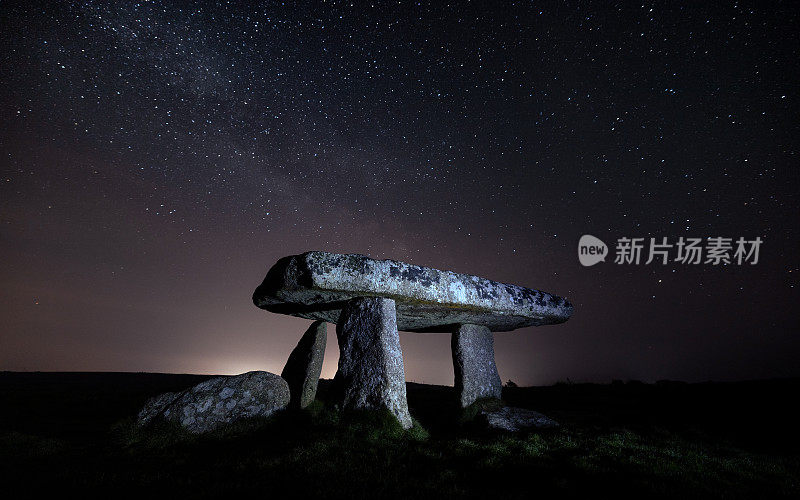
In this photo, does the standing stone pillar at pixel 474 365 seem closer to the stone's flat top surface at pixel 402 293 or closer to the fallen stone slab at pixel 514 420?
the stone's flat top surface at pixel 402 293

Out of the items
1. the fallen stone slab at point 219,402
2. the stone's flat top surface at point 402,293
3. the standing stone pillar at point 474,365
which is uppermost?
the stone's flat top surface at point 402,293

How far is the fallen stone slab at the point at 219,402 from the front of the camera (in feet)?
20.1

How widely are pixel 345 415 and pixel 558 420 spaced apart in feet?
13.9

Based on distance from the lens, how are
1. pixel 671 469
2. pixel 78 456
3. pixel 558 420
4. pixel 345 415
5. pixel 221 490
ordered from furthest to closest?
pixel 558 420 < pixel 345 415 < pixel 78 456 < pixel 671 469 < pixel 221 490

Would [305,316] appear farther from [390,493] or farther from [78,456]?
[390,493]

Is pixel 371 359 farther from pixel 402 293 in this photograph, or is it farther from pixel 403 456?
pixel 403 456

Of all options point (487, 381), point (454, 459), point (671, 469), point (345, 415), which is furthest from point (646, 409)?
point (345, 415)

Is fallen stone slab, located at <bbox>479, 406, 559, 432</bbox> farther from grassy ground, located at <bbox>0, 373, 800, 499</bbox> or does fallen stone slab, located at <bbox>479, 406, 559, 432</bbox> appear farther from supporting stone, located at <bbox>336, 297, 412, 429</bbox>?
supporting stone, located at <bbox>336, 297, 412, 429</bbox>

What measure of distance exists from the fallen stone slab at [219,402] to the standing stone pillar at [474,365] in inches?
159

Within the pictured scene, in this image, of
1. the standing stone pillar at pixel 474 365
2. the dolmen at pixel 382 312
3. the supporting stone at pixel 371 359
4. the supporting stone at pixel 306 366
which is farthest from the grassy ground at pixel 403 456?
the supporting stone at pixel 306 366

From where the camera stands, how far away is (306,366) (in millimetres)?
8961

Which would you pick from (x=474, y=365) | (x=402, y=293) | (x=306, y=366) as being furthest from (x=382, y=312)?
(x=474, y=365)

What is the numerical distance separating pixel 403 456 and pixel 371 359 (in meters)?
2.34

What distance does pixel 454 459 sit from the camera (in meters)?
4.88
